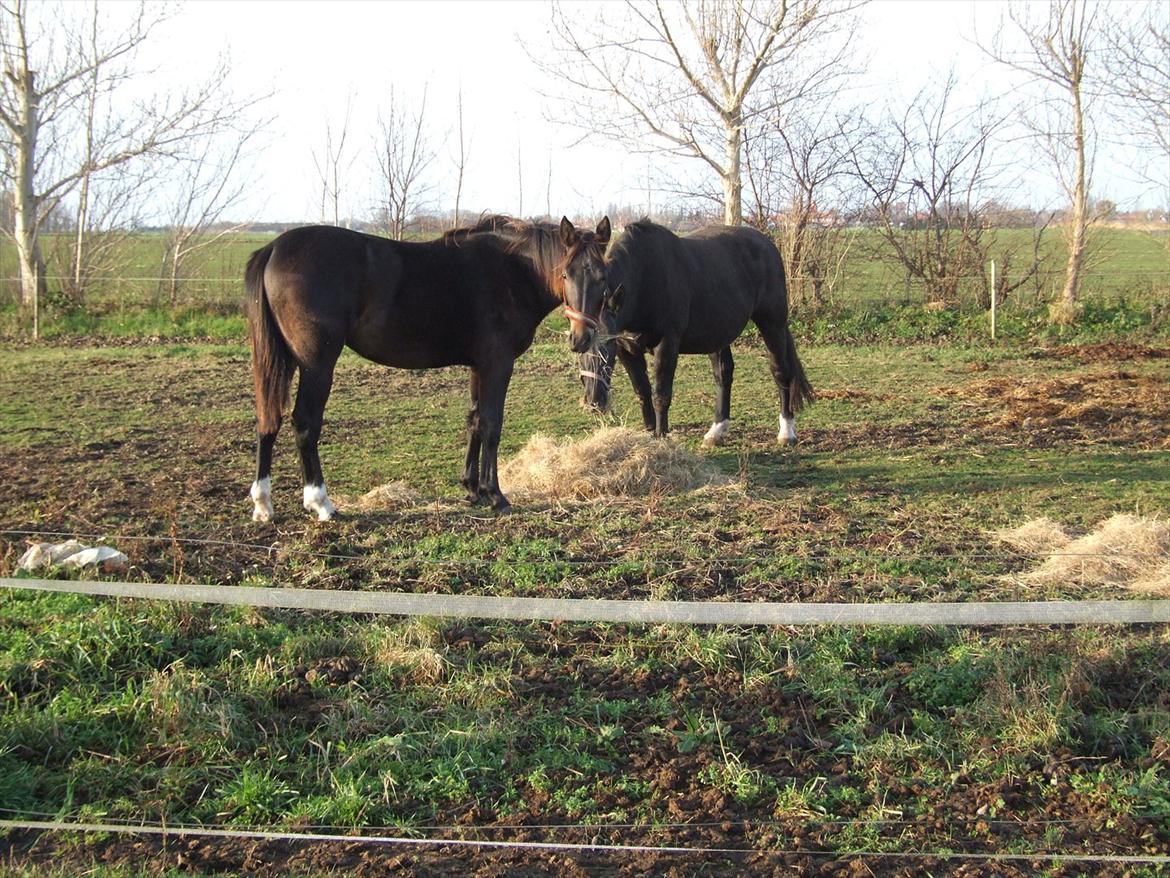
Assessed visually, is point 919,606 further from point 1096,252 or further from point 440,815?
point 1096,252

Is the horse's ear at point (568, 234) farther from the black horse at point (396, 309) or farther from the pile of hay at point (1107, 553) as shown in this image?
the pile of hay at point (1107, 553)

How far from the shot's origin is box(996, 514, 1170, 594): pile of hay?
505cm

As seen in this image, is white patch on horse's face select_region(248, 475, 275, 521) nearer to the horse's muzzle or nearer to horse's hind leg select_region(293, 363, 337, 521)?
horse's hind leg select_region(293, 363, 337, 521)

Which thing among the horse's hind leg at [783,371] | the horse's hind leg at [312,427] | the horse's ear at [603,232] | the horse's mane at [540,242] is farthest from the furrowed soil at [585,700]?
the horse's hind leg at [783,371]

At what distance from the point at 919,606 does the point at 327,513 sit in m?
3.89

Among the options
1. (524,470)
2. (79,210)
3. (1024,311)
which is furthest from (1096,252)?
(79,210)

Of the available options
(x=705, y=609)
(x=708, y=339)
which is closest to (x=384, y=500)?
(x=705, y=609)

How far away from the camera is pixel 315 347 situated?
6.02m

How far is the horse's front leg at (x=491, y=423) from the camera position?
6.64 meters

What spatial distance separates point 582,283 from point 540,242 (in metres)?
0.46

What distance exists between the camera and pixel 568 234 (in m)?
6.38

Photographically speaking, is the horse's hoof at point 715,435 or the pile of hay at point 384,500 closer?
the pile of hay at point 384,500

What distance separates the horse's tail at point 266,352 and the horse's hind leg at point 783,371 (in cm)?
477

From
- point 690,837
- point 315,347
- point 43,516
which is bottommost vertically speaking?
point 690,837
